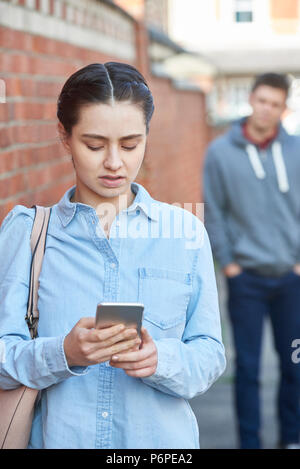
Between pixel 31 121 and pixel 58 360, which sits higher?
pixel 31 121

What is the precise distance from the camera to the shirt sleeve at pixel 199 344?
73.1 inches

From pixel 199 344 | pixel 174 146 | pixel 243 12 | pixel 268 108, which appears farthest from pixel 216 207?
pixel 243 12

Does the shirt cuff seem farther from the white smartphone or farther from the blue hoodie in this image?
the blue hoodie

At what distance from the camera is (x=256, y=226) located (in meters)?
4.23

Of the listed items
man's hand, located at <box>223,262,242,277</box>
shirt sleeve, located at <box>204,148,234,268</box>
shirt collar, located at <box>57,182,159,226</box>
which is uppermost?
shirt collar, located at <box>57,182,159,226</box>

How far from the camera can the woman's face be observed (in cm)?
173

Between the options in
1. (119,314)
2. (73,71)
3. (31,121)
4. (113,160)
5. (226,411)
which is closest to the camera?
(119,314)

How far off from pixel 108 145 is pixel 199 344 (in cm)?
53

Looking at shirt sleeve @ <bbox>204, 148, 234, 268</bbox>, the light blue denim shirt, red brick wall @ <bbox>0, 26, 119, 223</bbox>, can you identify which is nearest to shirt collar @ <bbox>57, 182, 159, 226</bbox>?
the light blue denim shirt

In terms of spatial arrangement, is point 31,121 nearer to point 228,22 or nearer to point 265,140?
point 265,140

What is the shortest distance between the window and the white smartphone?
85.1 feet
